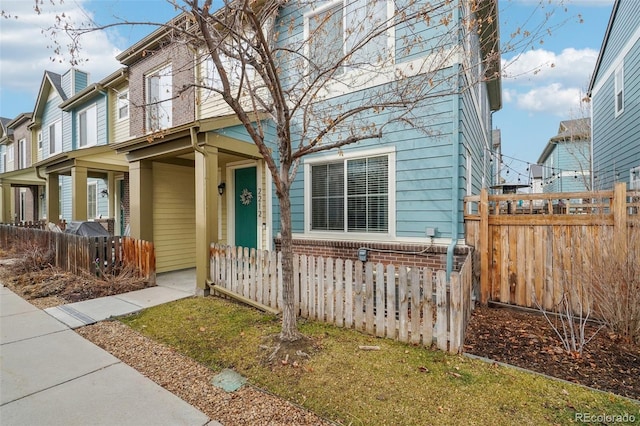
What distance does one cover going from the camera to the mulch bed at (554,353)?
9.73ft

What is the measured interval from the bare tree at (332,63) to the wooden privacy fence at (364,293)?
849 millimetres

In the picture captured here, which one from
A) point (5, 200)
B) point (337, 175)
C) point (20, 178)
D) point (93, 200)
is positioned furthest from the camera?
point (5, 200)

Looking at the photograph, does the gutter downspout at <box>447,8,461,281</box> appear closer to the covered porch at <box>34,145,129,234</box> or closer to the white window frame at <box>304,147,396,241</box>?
the white window frame at <box>304,147,396,241</box>

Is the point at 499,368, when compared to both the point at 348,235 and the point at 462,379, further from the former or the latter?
the point at 348,235

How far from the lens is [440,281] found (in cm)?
352

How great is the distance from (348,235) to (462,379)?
13.1ft

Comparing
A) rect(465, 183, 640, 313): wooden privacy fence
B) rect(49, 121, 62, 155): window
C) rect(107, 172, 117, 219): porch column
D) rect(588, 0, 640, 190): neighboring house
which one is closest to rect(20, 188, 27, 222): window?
rect(49, 121, 62, 155): window

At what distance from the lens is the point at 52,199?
1069cm

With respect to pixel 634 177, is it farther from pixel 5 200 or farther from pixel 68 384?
pixel 5 200

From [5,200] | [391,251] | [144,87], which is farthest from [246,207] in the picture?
[5,200]

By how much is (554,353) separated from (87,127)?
1686 cm

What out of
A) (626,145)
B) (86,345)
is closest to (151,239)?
(86,345)

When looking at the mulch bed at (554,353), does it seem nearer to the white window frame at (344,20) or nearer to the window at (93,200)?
the white window frame at (344,20)

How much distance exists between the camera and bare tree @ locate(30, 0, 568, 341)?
3.31 metres
